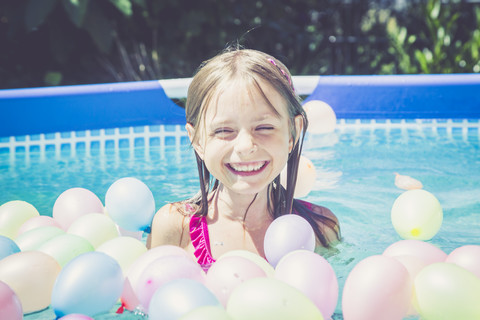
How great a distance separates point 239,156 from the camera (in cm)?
208

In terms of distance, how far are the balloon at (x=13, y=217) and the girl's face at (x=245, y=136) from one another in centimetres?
110

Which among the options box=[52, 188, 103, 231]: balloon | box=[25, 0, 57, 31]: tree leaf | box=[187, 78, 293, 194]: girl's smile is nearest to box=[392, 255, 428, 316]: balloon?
box=[187, 78, 293, 194]: girl's smile

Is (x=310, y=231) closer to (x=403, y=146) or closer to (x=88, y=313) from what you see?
(x=88, y=313)

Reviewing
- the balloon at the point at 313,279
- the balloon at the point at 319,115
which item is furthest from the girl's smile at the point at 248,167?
the balloon at the point at 319,115

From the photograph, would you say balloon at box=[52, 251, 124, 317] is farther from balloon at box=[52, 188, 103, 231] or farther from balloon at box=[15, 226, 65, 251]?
balloon at box=[52, 188, 103, 231]

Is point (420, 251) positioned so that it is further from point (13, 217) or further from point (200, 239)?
point (13, 217)

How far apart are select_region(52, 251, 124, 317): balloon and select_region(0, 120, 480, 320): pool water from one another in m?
1.00

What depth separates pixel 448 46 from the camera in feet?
24.5

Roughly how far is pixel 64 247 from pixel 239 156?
2.44 ft

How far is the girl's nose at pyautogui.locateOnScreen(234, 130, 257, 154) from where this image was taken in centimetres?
203

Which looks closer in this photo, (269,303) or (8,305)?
(269,303)

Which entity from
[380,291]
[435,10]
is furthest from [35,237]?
[435,10]

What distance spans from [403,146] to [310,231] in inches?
123

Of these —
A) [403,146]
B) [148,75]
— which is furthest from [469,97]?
[148,75]
